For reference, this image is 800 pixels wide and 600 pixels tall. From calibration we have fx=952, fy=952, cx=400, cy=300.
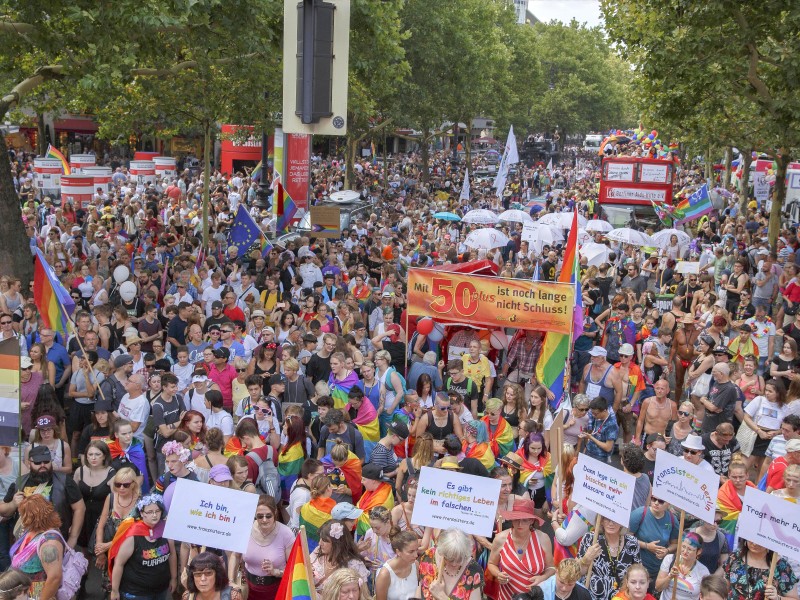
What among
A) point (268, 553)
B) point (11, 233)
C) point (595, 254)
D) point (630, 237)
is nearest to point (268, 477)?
point (268, 553)

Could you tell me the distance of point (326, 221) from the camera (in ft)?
71.8

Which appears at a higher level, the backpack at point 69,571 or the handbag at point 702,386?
the handbag at point 702,386

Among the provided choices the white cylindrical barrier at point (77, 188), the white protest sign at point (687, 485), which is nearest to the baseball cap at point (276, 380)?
the white protest sign at point (687, 485)

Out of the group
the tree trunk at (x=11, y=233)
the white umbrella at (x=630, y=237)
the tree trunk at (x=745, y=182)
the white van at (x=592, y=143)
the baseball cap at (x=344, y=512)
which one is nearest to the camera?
the baseball cap at (x=344, y=512)

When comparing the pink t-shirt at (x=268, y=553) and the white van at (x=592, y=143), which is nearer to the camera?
the pink t-shirt at (x=268, y=553)

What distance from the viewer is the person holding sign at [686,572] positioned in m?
6.46

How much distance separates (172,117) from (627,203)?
15.1 meters

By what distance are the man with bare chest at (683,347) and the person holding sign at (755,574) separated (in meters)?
5.90

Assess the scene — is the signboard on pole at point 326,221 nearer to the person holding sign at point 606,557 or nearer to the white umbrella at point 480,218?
the white umbrella at point 480,218

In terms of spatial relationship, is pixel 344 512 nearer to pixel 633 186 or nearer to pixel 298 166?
pixel 298 166

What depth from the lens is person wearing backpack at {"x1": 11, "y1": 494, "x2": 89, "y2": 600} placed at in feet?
20.9

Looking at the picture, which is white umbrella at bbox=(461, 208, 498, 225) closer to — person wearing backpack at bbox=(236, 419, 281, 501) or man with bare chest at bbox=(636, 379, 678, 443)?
man with bare chest at bbox=(636, 379, 678, 443)

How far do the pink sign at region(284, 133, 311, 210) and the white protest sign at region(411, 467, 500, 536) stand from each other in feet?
65.1

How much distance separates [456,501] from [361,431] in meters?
2.79
